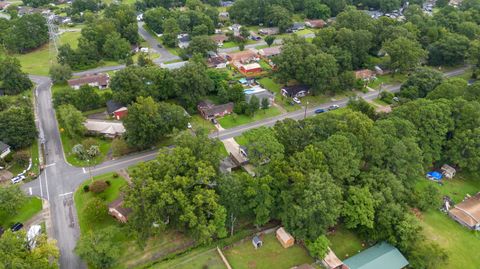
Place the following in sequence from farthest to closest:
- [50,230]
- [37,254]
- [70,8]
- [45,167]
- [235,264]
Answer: [70,8], [45,167], [50,230], [235,264], [37,254]

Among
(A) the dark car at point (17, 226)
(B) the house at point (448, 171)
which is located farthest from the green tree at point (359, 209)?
(A) the dark car at point (17, 226)

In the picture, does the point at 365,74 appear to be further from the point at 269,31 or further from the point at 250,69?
the point at 269,31

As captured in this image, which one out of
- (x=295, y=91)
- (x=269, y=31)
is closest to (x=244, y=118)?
(x=295, y=91)

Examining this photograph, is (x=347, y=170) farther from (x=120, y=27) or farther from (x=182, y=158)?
(x=120, y=27)

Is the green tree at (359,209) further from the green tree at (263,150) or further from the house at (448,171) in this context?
the house at (448,171)

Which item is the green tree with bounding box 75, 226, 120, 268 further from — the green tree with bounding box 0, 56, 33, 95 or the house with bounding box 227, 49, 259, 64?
the house with bounding box 227, 49, 259, 64

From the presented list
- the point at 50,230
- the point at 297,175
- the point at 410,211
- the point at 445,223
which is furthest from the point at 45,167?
the point at 445,223
